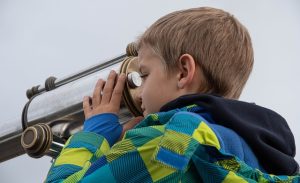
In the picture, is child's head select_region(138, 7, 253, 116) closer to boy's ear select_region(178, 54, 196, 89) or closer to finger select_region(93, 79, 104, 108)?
boy's ear select_region(178, 54, 196, 89)

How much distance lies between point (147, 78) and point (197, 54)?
8 cm

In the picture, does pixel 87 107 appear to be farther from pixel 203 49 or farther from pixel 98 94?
pixel 203 49

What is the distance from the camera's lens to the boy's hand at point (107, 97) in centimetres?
85

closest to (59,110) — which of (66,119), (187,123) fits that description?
(66,119)

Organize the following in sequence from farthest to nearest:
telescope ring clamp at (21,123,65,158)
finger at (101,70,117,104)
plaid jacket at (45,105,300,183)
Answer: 1. telescope ring clamp at (21,123,65,158)
2. finger at (101,70,117,104)
3. plaid jacket at (45,105,300,183)

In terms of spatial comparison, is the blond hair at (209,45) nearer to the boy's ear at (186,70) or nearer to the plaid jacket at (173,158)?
the boy's ear at (186,70)

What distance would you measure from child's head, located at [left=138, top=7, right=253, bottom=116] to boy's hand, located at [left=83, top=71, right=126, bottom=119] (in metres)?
0.08

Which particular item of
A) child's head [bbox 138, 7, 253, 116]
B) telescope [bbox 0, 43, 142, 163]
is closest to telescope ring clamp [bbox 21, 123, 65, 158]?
telescope [bbox 0, 43, 142, 163]

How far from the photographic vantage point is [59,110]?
106cm

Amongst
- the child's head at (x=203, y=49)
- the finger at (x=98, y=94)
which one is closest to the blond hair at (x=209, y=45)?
the child's head at (x=203, y=49)

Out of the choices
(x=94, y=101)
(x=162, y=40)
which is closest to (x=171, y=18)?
(x=162, y=40)

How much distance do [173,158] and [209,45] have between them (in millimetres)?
243

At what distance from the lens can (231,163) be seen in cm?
62

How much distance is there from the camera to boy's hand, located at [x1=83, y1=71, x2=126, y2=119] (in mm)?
849
